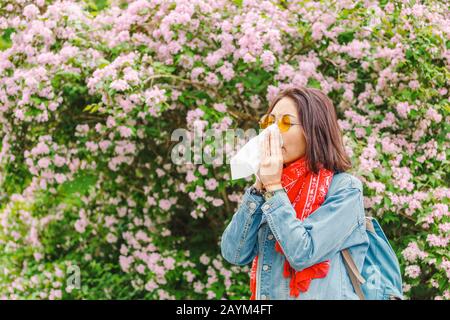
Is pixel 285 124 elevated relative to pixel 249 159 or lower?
elevated

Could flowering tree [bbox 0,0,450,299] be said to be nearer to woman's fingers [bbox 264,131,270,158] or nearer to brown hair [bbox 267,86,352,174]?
brown hair [bbox 267,86,352,174]

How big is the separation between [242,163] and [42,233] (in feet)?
12.4

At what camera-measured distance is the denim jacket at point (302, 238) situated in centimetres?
179

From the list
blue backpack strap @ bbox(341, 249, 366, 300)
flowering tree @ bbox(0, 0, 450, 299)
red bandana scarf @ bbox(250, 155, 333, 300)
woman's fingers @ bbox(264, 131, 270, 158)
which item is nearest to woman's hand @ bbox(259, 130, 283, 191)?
woman's fingers @ bbox(264, 131, 270, 158)

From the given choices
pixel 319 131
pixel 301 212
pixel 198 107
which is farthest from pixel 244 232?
pixel 198 107

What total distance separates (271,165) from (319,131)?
0.80ft

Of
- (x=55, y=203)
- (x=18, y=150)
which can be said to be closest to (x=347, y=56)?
(x=18, y=150)

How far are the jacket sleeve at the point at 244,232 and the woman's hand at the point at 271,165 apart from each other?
3.5 inches

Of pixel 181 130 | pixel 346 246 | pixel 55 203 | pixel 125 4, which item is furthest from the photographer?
pixel 55 203

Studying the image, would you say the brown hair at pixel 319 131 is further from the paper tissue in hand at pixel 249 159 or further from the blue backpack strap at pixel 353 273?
the blue backpack strap at pixel 353 273

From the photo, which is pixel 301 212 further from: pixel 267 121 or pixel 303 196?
pixel 267 121

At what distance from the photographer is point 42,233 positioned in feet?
17.3

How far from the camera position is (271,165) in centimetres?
187
